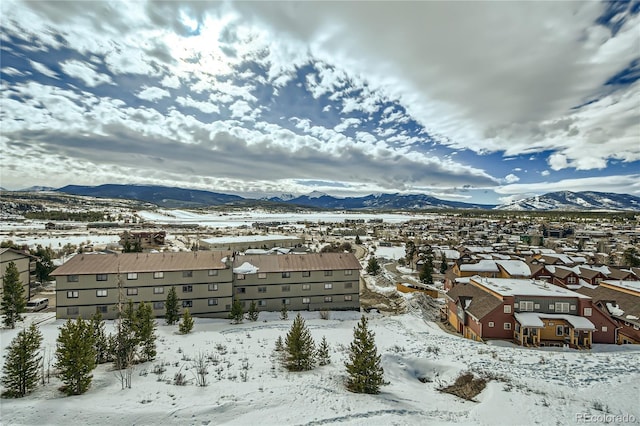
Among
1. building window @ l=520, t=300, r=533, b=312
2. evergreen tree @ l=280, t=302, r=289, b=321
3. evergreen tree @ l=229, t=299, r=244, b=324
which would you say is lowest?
evergreen tree @ l=280, t=302, r=289, b=321

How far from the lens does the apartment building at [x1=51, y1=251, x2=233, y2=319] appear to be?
3381 cm

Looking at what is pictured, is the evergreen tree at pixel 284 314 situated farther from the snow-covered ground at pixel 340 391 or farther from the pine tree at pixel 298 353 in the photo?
the pine tree at pixel 298 353

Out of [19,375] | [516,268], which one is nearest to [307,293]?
[19,375]

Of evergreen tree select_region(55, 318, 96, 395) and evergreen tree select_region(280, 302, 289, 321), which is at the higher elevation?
evergreen tree select_region(55, 318, 96, 395)

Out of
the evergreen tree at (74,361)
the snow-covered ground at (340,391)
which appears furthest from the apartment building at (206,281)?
the evergreen tree at (74,361)

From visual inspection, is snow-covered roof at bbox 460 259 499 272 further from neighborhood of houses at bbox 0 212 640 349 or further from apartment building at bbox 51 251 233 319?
apartment building at bbox 51 251 233 319

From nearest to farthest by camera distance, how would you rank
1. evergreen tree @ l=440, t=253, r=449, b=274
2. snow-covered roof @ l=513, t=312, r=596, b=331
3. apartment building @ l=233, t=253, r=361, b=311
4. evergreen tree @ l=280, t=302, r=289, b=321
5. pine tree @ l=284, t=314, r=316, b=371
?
pine tree @ l=284, t=314, r=316, b=371 → snow-covered roof @ l=513, t=312, r=596, b=331 → evergreen tree @ l=280, t=302, r=289, b=321 → apartment building @ l=233, t=253, r=361, b=311 → evergreen tree @ l=440, t=253, r=449, b=274

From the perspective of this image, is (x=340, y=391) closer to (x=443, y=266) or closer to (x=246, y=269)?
(x=246, y=269)

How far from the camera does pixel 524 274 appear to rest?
51.1 metres

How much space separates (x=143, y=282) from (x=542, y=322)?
136 ft

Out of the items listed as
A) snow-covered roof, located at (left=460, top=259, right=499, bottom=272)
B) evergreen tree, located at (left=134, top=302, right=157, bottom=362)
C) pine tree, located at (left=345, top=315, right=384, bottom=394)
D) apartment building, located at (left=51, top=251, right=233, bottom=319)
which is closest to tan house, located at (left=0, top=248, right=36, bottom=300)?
apartment building, located at (left=51, top=251, right=233, bottom=319)

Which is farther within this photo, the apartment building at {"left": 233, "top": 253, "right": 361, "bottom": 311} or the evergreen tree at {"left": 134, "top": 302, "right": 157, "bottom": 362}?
the apartment building at {"left": 233, "top": 253, "right": 361, "bottom": 311}

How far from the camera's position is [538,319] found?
3094cm

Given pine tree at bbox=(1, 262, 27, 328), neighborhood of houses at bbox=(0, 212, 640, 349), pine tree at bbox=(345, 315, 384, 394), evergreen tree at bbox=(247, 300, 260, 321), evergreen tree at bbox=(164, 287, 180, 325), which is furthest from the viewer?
evergreen tree at bbox=(247, 300, 260, 321)
